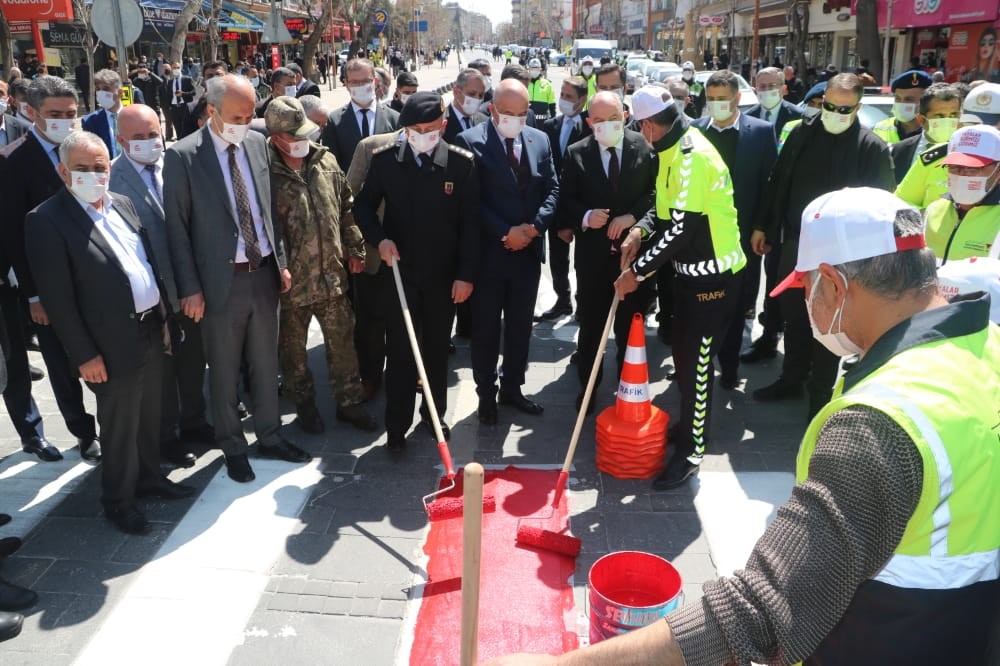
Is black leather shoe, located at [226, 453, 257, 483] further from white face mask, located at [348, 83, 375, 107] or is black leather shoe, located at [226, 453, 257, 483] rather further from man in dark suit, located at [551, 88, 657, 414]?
white face mask, located at [348, 83, 375, 107]

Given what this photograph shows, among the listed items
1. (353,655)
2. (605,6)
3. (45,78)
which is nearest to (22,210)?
(45,78)

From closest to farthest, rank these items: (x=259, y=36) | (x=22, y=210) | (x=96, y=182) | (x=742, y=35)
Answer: (x=96, y=182) → (x=22, y=210) → (x=259, y=36) → (x=742, y=35)

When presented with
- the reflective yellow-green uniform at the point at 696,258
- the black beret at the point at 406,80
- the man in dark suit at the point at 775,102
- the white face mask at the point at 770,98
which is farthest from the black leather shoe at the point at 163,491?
the white face mask at the point at 770,98

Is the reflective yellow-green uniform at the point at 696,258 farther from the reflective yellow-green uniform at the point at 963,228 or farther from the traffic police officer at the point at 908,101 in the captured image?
the traffic police officer at the point at 908,101

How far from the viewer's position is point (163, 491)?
4438mm

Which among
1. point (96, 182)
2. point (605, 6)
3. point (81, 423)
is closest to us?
point (96, 182)

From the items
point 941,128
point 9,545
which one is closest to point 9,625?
point 9,545

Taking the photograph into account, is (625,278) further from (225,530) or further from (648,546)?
(225,530)

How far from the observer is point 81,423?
A: 16.3 ft

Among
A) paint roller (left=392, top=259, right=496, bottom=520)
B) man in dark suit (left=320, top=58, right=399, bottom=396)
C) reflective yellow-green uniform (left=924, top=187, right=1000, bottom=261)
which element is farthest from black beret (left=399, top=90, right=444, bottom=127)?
reflective yellow-green uniform (left=924, top=187, right=1000, bottom=261)

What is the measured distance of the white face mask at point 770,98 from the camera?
8.12 m

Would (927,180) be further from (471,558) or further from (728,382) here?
(471,558)

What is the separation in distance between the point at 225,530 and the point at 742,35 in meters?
53.0

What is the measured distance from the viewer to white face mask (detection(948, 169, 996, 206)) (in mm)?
4020
